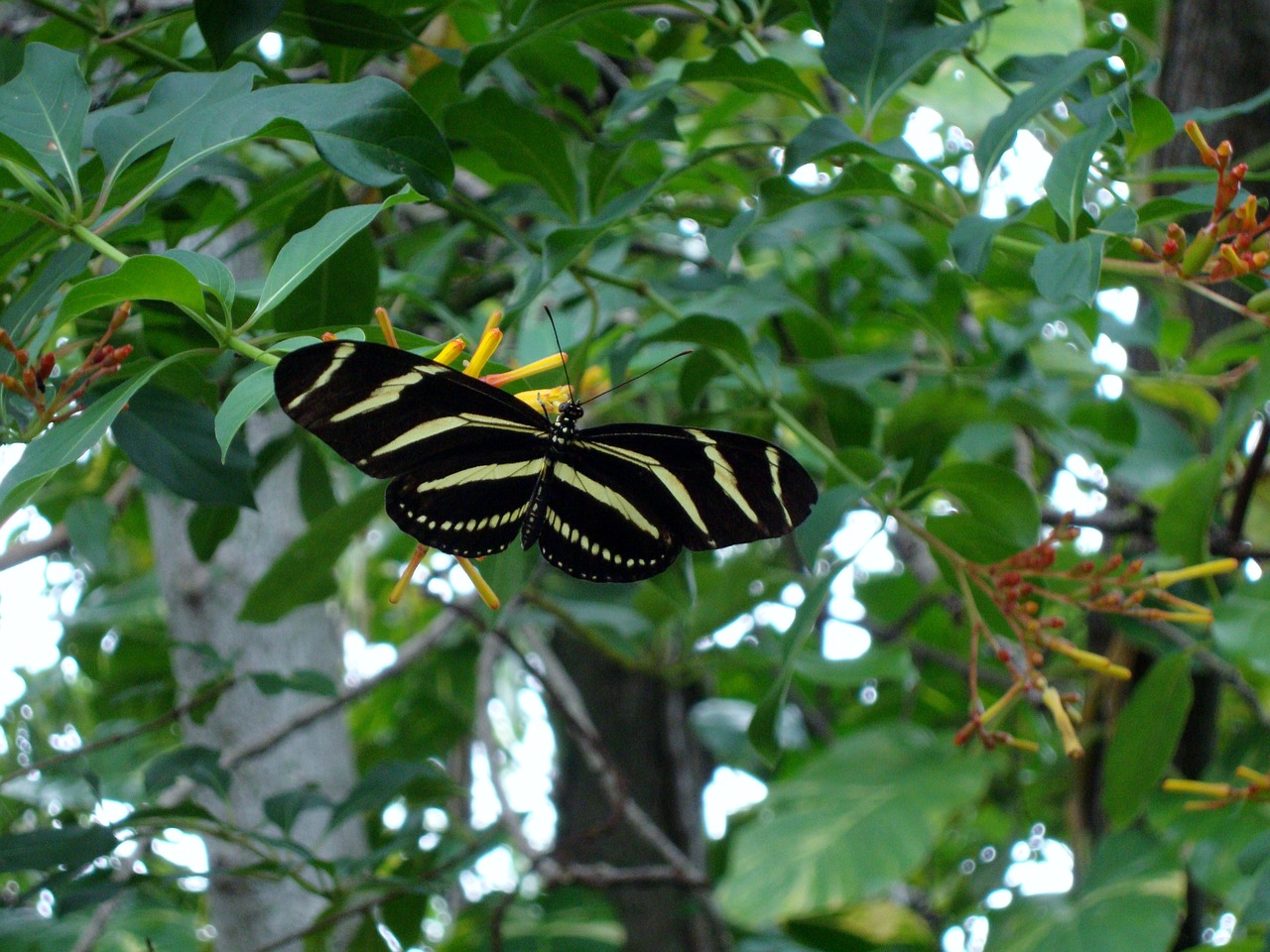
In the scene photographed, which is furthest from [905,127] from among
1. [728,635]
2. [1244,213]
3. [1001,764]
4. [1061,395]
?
[1244,213]

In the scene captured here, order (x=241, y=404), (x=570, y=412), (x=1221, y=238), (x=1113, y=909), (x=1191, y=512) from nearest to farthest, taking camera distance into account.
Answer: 1. (x=241, y=404)
2. (x=1221, y=238)
3. (x=570, y=412)
4. (x=1191, y=512)
5. (x=1113, y=909)

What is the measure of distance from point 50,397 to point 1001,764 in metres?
1.51

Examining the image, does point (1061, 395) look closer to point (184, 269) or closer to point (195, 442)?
point (195, 442)

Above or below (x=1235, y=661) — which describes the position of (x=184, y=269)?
above

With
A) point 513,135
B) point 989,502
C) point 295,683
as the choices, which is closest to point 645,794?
point 295,683

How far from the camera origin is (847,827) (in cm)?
162

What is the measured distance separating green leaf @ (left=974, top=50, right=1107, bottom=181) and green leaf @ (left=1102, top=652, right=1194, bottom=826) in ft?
2.18

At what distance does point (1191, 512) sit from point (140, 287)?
1.02 meters

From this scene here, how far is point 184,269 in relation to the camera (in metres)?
0.57

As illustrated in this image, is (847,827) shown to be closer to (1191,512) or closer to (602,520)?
(1191,512)

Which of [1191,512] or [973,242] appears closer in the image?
[973,242]

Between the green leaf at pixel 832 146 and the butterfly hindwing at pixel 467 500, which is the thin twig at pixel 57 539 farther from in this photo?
the green leaf at pixel 832 146

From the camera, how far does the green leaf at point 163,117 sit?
70cm

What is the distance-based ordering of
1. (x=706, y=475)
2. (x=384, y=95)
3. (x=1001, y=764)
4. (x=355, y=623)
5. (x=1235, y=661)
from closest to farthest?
(x=384, y=95) → (x=706, y=475) → (x=1235, y=661) → (x=1001, y=764) → (x=355, y=623)
